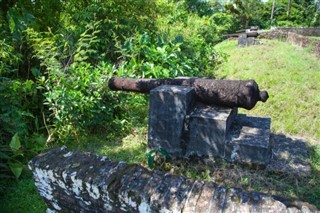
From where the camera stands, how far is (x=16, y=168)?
10.7 ft

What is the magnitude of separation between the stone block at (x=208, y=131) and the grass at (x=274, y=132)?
0.15 m

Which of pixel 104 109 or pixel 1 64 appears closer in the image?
pixel 1 64

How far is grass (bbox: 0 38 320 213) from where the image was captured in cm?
288

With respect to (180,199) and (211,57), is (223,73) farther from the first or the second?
(180,199)

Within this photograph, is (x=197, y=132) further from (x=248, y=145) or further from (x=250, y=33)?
(x=250, y=33)

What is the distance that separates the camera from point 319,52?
29.9 feet

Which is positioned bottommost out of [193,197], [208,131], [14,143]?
[14,143]

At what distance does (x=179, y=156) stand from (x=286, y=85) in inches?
148

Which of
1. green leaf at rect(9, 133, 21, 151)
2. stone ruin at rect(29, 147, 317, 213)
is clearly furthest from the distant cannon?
stone ruin at rect(29, 147, 317, 213)

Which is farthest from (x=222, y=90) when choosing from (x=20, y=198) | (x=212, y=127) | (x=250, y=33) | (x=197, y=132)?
(x=250, y=33)

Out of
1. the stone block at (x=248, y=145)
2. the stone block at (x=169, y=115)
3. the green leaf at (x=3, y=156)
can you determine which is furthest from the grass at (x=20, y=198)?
the stone block at (x=248, y=145)

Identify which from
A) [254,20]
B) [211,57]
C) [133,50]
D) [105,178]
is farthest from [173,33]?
[254,20]

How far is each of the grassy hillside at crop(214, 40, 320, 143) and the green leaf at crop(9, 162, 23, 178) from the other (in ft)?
13.0

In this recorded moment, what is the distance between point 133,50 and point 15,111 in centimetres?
312
